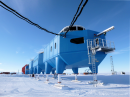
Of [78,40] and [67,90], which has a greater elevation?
[78,40]

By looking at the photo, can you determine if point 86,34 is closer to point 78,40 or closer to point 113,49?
point 78,40

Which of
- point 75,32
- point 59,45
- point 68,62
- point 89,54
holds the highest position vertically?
point 75,32

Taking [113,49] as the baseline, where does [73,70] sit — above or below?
below

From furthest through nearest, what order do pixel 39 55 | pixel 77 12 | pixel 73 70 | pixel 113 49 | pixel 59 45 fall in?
pixel 39 55 < pixel 73 70 < pixel 59 45 < pixel 113 49 < pixel 77 12

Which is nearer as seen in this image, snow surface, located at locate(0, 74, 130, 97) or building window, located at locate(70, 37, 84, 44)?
snow surface, located at locate(0, 74, 130, 97)

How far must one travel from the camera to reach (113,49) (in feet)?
39.7

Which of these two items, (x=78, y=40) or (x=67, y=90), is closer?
(x=67, y=90)

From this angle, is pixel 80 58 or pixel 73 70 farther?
pixel 73 70

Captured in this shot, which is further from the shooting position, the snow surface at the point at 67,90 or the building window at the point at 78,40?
the building window at the point at 78,40

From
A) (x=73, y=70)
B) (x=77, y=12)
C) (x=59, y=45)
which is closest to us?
(x=77, y=12)

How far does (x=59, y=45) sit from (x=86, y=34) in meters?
4.35

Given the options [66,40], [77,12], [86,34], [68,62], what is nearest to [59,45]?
[66,40]

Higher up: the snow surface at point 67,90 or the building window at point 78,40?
the building window at point 78,40

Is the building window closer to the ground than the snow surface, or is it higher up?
higher up
